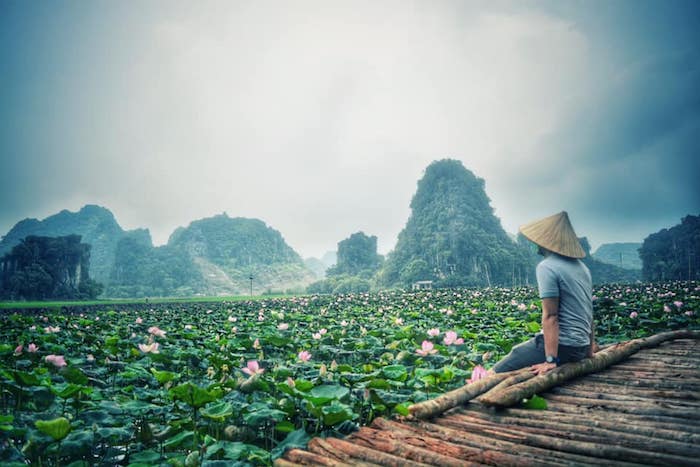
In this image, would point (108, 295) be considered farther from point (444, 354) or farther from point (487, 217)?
point (444, 354)

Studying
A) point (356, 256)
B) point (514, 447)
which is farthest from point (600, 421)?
point (356, 256)

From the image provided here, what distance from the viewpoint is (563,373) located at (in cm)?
215

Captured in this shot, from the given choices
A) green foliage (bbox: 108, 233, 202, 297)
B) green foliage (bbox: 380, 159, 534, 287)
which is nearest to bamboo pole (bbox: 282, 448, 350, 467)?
green foliage (bbox: 380, 159, 534, 287)

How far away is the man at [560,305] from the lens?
2361 millimetres

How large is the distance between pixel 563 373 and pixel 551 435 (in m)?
0.85

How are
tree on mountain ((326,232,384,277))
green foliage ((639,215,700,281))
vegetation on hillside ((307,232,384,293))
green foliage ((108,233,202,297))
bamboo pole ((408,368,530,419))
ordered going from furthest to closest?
green foliage ((108,233,202,297))
tree on mountain ((326,232,384,277))
vegetation on hillside ((307,232,384,293))
green foliage ((639,215,700,281))
bamboo pole ((408,368,530,419))

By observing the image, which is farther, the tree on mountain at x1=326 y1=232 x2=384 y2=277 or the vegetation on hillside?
the tree on mountain at x1=326 y1=232 x2=384 y2=277

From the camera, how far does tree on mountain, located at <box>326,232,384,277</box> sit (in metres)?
54.2

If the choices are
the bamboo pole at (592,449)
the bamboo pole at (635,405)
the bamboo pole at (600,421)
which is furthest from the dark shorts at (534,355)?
the bamboo pole at (592,449)

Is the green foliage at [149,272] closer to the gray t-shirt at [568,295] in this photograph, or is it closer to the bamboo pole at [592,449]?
the gray t-shirt at [568,295]

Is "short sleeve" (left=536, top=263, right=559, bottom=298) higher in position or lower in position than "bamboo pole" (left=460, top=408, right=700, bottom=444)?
higher

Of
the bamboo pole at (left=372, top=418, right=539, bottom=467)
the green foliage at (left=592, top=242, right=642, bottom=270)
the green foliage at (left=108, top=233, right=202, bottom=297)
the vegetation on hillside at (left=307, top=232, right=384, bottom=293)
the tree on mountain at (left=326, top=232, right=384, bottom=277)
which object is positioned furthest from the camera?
the green foliage at (left=592, top=242, right=642, bottom=270)

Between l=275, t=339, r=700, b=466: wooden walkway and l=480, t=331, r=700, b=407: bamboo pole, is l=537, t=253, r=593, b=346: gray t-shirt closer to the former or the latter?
l=480, t=331, r=700, b=407: bamboo pole

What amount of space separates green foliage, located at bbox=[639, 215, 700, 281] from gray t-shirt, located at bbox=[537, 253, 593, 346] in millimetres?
40478
